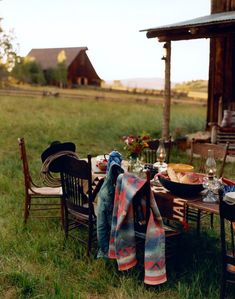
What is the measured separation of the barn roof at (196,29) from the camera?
26.1ft

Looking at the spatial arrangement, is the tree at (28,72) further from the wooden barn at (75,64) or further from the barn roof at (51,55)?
the barn roof at (51,55)

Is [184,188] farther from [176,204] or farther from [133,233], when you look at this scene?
[133,233]

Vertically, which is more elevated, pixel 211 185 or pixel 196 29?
pixel 196 29

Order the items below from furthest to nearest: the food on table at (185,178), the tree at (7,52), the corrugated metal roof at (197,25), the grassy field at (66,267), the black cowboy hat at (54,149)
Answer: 1. the tree at (7,52)
2. the corrugated metal roof at (197,25)
3. the black cowboy hat at (54,149)
4. the food on table at (185,178)
5. the grassy field at (66,267)

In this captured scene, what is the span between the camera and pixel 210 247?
466 centimetres

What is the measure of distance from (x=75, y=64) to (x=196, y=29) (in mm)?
25629

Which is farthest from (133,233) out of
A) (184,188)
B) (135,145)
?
(135,145)

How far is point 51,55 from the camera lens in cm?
3503

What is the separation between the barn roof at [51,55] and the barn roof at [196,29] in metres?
24.0

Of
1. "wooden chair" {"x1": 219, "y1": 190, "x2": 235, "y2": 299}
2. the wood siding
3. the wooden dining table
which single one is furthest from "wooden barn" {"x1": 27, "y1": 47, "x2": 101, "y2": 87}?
"wooden chair" {"x1": 219, "y1": 190, "x2": 235, "y2": 299}

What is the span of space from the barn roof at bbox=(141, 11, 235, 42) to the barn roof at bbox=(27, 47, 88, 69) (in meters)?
24.0

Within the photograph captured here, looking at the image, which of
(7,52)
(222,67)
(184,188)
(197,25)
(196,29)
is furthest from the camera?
(7,52)

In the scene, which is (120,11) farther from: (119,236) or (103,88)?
(103,88)

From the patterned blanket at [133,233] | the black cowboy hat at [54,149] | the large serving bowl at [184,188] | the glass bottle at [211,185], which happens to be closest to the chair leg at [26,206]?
the black cowboy hat at [54,149]
